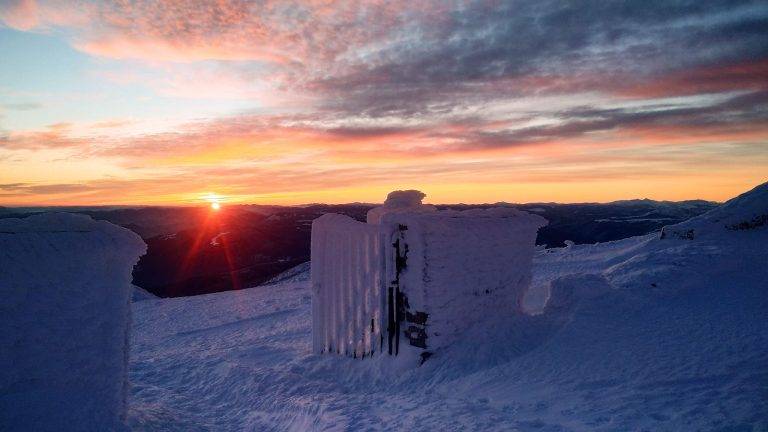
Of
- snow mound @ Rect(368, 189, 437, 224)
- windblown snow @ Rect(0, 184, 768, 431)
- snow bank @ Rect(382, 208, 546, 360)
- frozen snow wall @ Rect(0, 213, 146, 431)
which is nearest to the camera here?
frozen snow wall @ Rect(0, 213, 146, 431)

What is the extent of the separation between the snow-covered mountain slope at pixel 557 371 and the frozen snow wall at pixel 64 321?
81 cm

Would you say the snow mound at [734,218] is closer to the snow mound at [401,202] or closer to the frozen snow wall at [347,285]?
the snow mound at [401,202]

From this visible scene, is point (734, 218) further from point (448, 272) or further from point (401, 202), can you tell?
point (448, 272)

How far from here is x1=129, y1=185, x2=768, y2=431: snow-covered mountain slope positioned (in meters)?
4.40

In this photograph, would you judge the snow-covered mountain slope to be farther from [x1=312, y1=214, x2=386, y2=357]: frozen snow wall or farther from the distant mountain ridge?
the distant mountain ridge

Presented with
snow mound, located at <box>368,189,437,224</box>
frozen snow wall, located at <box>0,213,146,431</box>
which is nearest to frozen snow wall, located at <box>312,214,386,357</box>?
snow mound, located at <box>368,189,437,224</box>

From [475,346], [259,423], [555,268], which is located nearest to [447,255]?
[475,346]

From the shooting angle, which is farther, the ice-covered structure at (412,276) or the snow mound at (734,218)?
the snow mound at (734,218)

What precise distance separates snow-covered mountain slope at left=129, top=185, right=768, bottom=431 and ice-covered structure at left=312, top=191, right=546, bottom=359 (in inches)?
14.3

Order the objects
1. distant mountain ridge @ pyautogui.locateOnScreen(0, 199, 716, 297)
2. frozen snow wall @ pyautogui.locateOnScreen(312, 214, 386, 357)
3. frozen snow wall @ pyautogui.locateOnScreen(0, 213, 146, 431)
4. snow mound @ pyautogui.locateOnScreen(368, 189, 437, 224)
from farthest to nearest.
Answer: distant mountain ridge @ pyautogui.locateOnScreen(0, 199, 716, 297), snow mound @ pyautogui.locateOnScreen(368, 189, 437, 224), frozen snow wall @ pyautogui.locateOnScreen(312, 214, 386, 357), frozen snow wall @ pyautogui.locateOnScreen(0, 213, 146, 431)

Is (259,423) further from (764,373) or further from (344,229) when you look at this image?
(764,373)

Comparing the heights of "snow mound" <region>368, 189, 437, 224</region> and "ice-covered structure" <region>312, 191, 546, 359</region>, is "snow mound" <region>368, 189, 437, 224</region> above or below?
above

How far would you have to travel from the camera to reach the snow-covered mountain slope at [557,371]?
4.40m

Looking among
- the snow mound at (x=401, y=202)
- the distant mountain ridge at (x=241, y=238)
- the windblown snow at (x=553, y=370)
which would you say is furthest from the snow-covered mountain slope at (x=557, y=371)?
the distant mountain ridge at (x=241, y=238)
